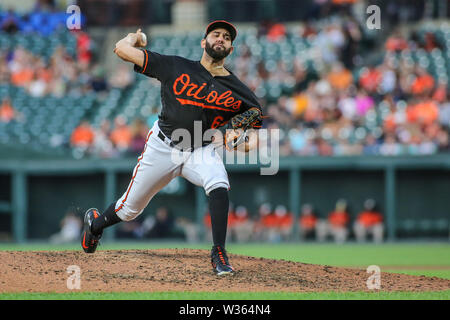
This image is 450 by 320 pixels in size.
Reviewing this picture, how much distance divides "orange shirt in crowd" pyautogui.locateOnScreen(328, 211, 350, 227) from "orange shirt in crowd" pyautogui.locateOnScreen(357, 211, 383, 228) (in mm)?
271

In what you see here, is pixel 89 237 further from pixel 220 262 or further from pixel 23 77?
pixel 23 77

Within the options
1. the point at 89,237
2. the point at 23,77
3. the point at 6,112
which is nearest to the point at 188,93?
the point at 89,237

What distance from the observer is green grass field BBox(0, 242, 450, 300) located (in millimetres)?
4910

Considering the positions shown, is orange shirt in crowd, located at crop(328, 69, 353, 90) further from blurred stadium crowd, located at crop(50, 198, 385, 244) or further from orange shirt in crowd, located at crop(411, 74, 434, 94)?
blurred stadium crowd, located at crop(50, 198, 385, 244)

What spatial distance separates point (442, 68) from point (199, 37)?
595cm

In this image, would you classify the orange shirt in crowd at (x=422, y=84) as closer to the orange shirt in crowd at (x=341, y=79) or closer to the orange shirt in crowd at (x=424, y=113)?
the orange shirt in crowd at (x=424, y=113)

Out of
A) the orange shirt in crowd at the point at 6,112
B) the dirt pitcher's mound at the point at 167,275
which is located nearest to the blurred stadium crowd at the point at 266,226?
the orange shirt in crowd at the point at 6,112

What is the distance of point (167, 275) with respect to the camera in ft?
18.7

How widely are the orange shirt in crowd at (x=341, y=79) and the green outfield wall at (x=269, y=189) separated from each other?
5.66ft

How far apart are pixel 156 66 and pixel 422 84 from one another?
28.4ft

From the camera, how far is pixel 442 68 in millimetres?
14219

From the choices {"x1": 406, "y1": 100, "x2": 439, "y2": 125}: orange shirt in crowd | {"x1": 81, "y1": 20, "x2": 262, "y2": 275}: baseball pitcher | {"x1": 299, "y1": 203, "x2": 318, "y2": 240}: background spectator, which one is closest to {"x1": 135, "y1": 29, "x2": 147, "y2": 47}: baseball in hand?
{"x1": 81, "y1": 20, "x2": 262, "y2": 275}: baseball pitcher
